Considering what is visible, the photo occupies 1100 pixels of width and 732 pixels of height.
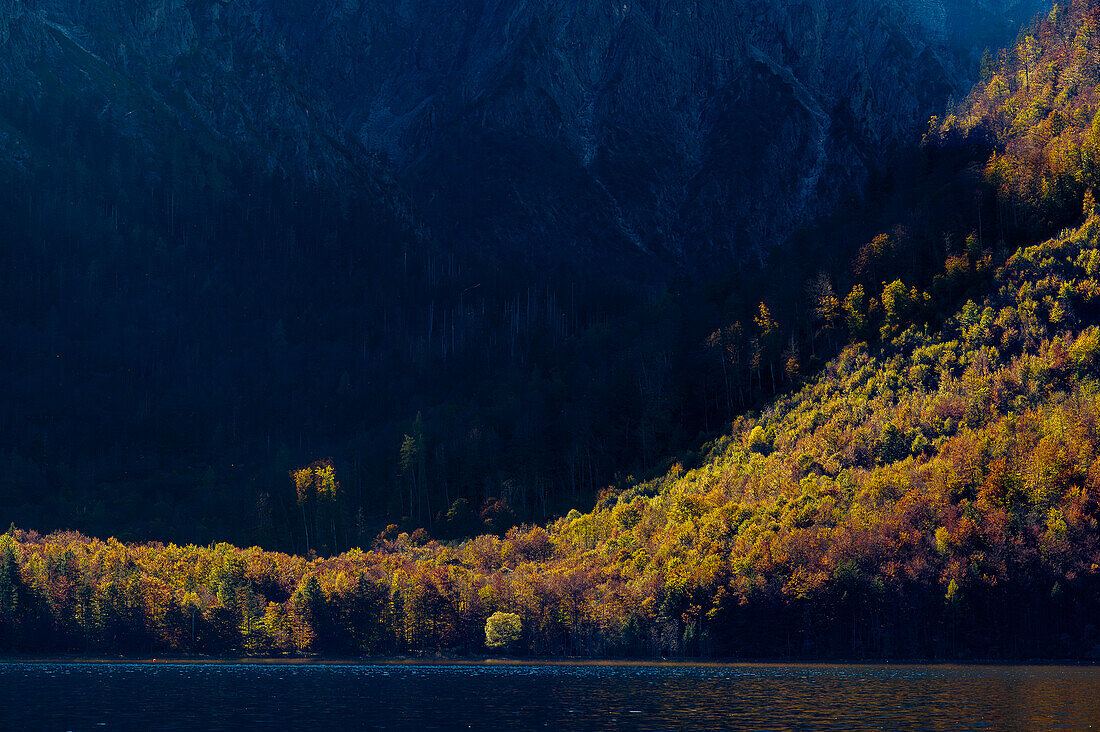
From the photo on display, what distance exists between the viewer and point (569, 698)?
104500 mm

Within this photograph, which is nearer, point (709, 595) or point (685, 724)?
point (685, 724)

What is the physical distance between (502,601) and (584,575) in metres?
16.4

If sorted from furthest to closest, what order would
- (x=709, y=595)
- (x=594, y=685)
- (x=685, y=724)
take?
(x=709, y=595), (x=594, y=685), (x=685, y=724)

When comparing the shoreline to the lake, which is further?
the shoreline

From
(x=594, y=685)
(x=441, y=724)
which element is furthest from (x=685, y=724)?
(x=594, y=685)

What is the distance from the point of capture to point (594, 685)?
120312mm

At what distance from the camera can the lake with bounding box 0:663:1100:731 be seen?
83375 millimetres

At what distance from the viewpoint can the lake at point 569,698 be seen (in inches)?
3282

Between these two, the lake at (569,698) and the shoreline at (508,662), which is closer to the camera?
the lake at (569,698)

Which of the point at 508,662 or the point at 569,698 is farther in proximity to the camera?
the point at 508,662

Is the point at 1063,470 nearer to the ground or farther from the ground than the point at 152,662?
farther from the ground

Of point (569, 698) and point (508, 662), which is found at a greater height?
point (508, 662)

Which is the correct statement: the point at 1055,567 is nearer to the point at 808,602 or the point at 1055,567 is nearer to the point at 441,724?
the point at 808,602

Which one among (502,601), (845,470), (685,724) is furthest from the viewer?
(845,470)
